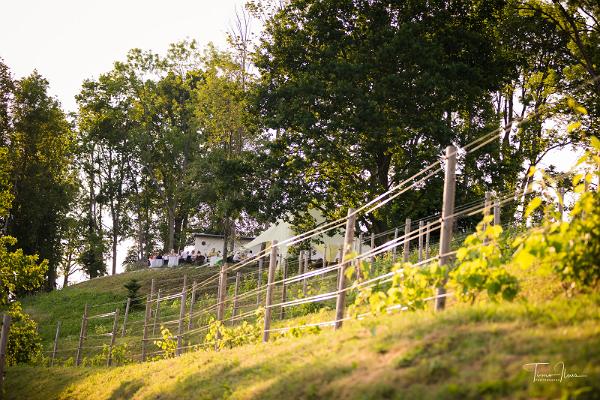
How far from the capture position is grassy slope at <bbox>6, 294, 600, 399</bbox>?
4.75 meters

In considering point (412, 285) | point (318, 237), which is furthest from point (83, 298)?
point (412, 285)

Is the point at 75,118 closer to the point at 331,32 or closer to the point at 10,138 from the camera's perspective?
the point at 10,138

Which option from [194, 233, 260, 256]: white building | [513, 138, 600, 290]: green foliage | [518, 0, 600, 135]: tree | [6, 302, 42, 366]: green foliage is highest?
[518, 0, 600, 135]: tree

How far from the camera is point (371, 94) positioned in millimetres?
24203

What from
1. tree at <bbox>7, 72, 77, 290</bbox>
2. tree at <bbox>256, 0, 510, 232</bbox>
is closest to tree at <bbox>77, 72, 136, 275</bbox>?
tree at <bbox>7, 72, 77, 290</bbox>

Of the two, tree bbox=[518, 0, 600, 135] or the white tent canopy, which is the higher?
tree bbox=[518, 0, 600, 135]

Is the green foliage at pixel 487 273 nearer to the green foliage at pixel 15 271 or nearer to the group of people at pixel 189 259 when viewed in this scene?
the green foliage at pixel 15 271

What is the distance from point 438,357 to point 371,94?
63.5ft

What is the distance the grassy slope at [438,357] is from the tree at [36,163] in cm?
3687

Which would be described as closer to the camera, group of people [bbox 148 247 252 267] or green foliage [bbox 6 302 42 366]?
green foliage [bbox 6 302 42 366]

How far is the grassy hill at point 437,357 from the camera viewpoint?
476cm

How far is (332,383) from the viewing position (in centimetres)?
610

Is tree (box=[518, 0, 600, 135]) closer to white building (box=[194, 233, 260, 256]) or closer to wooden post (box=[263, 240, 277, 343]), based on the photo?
wooden post (box=[263, 240, 277, 343])
